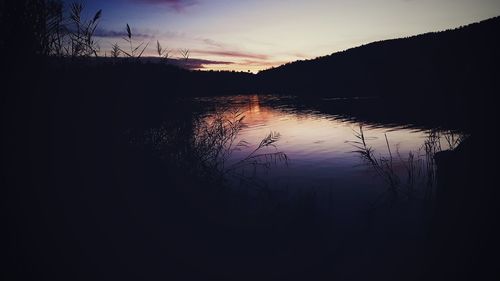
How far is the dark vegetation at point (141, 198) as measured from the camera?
15.0ft

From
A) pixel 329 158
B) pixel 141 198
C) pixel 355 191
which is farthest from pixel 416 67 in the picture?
pixel 141 198

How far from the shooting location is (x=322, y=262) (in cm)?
636

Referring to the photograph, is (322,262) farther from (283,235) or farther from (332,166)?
(332,166)

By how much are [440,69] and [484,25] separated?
20906 mm

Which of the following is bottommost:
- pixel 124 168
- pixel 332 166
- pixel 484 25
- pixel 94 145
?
pixel 332 166

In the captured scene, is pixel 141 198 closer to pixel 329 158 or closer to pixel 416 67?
pixel 329 158

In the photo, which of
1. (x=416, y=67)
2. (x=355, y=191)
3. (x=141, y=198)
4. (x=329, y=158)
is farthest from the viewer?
(x=416, y=67)

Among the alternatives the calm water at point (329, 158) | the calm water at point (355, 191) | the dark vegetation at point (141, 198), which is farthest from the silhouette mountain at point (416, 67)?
the dark vegetation at point (141, 198)

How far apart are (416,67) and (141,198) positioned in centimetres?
9398

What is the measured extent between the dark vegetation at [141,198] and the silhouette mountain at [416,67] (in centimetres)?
3763

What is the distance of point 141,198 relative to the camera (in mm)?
5801

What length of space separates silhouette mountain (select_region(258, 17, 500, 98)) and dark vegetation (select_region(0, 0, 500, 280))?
37.6 meters

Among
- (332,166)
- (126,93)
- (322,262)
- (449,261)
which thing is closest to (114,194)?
(126,93)

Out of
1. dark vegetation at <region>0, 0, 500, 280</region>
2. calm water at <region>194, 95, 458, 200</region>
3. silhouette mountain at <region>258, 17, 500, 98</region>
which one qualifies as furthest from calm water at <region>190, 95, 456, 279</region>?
silhouette mountain at <region>258, 17, 500, 98</region>
